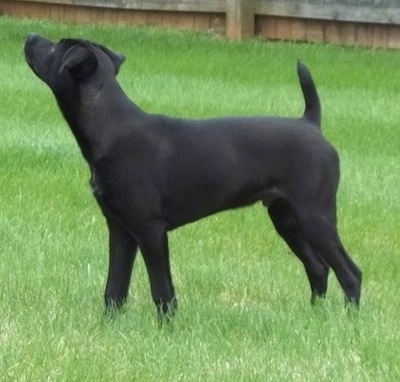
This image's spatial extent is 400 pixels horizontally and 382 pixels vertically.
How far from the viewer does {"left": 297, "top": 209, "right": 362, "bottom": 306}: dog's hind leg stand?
6.07 m

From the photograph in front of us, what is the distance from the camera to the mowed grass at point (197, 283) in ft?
17.0

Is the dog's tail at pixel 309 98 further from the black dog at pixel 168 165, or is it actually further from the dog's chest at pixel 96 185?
the dog's chest at pixel 96 185

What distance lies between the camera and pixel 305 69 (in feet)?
20.6

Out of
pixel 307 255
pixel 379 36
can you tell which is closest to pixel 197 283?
pixel 307 255

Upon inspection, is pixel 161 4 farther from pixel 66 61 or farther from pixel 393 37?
pixel 66 61

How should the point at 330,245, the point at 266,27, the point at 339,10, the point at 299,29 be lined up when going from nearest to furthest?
the point at 330,245, the point at 339,10, the point at 299,29, the point at 266,27

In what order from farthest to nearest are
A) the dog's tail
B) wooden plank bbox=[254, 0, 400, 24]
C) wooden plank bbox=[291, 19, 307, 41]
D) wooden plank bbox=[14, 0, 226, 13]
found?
wooden plank bbox=[14, 0, 226, 13], wooden plank bbox=[291, 19, 307, 41], wooden plank bbox=[254, 0, 400, 24], the dog's tail

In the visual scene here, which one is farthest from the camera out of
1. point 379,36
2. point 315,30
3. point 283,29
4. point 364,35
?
point 283,29

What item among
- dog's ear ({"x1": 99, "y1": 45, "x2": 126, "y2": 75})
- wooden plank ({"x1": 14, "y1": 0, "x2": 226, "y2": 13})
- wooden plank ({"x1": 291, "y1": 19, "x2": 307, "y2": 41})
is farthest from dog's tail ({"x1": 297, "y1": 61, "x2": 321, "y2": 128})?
wooden plank ({"x1": 14, "y1": 0, "x2": 226, "y2": 13})

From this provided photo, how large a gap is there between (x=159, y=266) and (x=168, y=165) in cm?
44

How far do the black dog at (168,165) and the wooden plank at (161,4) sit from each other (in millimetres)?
14977

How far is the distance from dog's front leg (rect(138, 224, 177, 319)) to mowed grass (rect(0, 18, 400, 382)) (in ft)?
0.33

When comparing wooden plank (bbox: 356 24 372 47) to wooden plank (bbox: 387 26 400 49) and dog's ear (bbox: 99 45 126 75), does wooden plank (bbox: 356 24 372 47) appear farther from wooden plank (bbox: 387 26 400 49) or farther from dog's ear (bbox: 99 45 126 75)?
dog's ear (bbox: 99 45 126 75)

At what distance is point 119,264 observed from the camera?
237 inches
